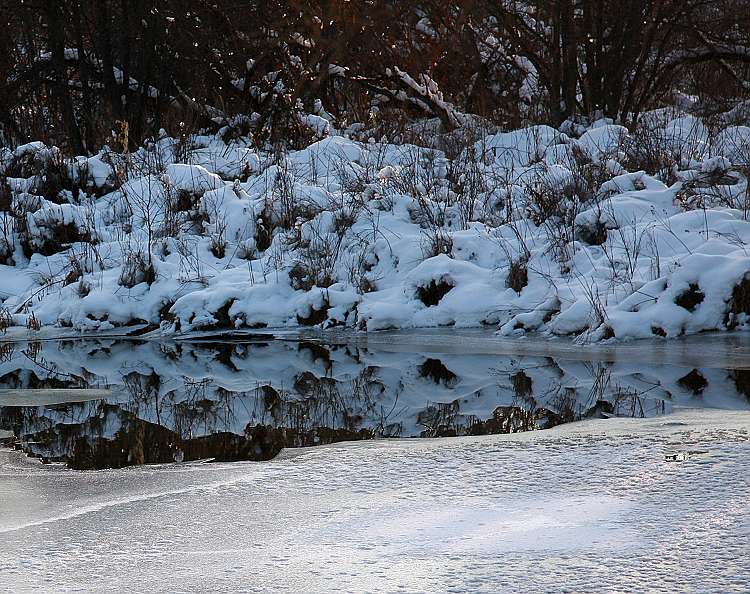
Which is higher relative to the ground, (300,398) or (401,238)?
(401,238)

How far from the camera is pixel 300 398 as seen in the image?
4.90 metres

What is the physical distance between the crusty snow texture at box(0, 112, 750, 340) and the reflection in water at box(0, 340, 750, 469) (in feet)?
2.96

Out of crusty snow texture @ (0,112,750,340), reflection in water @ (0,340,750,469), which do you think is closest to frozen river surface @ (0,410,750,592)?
reflection in water @ (0,340,750,469)

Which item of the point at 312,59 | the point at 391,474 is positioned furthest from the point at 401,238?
the point at 312,59

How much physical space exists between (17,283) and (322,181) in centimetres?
285

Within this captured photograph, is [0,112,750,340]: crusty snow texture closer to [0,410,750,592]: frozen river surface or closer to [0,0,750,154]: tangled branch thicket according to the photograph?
[0,0,750,154]: tangled branch thicket

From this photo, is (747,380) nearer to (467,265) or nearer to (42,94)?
(467,265)

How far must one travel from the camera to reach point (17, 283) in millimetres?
8422

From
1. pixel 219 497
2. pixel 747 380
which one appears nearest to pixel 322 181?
pixel 747 380

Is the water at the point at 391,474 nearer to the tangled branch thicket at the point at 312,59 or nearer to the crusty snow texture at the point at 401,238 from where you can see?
the crusty snow texture at the point at 401,238

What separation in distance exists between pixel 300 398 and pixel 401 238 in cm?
319

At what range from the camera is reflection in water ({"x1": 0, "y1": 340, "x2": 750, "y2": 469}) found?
4.11 meters

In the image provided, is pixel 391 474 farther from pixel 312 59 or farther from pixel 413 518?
pixel 312 59

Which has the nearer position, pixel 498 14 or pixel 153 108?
pixel 498 14
